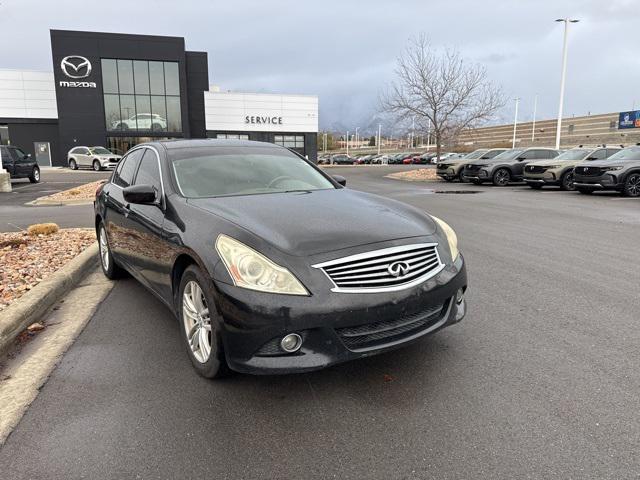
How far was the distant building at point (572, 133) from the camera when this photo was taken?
8788 cm

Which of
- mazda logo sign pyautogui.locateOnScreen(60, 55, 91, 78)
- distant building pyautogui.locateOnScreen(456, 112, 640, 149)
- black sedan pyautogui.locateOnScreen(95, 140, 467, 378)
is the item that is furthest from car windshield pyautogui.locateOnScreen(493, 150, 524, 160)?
distant building pyautogui.locateOnScreen(456, 112, 640, 149)

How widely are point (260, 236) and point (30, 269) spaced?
13.8ft

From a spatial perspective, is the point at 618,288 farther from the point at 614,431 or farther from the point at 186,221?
the point at 186,221

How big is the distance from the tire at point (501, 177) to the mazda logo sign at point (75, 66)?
124 feet

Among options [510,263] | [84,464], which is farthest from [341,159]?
[84,464]

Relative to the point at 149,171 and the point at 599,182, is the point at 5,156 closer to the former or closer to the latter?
the point at 149,171

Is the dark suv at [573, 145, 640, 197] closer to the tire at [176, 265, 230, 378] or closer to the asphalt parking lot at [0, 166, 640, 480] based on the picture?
the asphalt parking lot at [0, 166, 640, 480]

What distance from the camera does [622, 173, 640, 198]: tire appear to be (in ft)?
50.8

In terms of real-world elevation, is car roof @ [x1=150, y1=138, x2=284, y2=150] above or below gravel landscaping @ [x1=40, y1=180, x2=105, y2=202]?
above

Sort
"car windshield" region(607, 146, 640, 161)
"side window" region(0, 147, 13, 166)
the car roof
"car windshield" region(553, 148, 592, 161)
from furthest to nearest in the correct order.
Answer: "side window" region(0, 147, 13, 166)
"car windshield" region(553, 148, 592, 161)
"car windshield" region(607, 146, 640, 161)
the car roof

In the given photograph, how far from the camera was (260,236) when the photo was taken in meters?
2.99

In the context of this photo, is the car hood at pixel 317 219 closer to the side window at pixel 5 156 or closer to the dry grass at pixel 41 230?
the dry grass at pixel 41 230

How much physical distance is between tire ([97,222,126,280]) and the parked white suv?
31823 mm

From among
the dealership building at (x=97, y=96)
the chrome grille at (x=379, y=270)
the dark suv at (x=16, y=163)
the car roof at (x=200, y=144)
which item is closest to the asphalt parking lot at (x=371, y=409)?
the chrome grille at (x=379, y=270)
